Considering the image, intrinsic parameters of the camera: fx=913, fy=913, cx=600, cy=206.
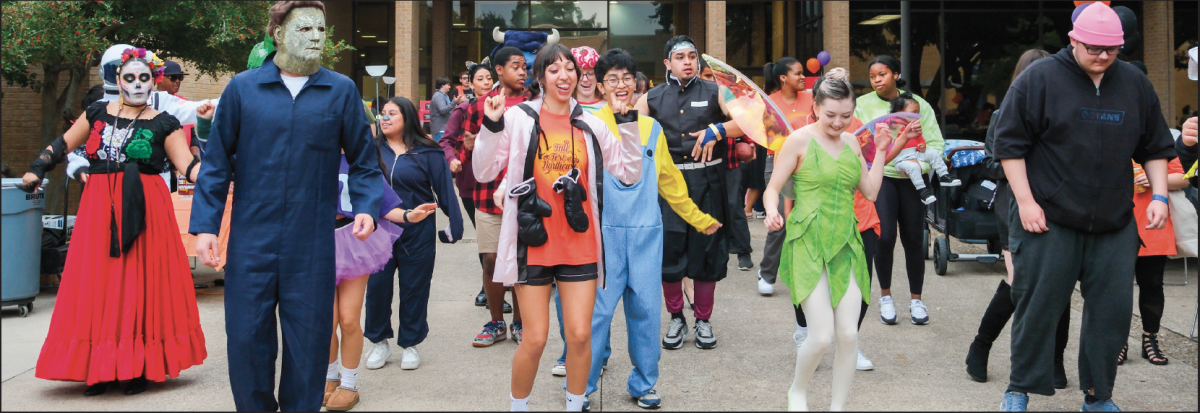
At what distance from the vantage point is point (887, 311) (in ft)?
21.3

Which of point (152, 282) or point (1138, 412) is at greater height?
point (152, 282)

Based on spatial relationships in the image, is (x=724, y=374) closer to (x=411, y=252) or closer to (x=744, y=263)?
(x=411, y=252)

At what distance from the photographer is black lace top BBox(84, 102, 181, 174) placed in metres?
4.96

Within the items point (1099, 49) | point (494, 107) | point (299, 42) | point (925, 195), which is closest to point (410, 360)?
point (494, 107)

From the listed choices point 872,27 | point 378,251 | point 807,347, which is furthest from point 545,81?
point 872,27

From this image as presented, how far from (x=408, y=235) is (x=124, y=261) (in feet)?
5.02

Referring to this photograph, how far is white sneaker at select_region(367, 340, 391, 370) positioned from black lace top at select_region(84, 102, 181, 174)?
1.65 meters

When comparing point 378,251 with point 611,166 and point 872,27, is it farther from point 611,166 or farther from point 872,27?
point 872,27

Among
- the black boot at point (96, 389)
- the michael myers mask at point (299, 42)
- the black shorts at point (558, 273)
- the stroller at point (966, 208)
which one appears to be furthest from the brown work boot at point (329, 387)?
the stroller at point (966, 208)

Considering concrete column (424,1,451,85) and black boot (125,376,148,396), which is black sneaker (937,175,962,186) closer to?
black boot (125,376,148,396)

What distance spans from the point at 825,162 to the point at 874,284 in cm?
422

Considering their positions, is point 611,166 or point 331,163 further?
point 611,166

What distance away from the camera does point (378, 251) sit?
469 centimetres

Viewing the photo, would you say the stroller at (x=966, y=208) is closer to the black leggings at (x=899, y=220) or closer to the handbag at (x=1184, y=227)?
the black leggings at (x=899, y=220)
